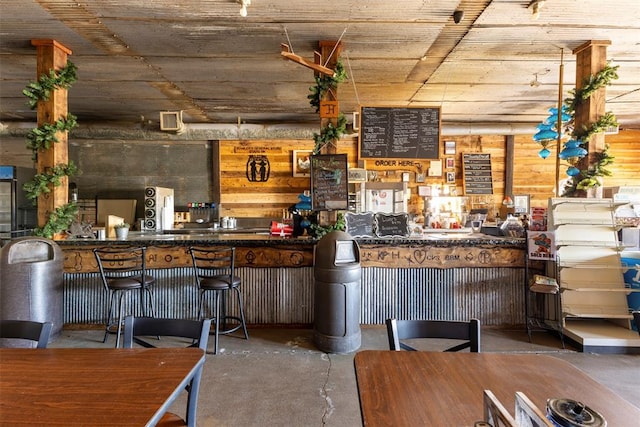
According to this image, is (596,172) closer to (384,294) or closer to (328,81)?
(384,294)

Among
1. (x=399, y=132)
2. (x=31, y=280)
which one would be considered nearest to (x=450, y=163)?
(x=399, y=132)

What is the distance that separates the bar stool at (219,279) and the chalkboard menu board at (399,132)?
2.33 metres

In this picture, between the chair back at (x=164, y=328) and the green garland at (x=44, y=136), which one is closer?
the chair back at (x=164, y=328)

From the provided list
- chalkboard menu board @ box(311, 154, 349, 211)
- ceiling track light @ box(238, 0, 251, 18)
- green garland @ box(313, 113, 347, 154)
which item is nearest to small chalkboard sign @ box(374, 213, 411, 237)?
chalkboard menu board @ box(311, 154, 349, 211)

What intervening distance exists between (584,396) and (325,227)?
3.07 metres

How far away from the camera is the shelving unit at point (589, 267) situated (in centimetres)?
387

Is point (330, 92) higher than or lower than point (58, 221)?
higher

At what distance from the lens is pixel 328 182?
414 cm

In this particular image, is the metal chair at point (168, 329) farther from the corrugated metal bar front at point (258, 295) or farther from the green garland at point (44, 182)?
the green garland at point (44, 182)

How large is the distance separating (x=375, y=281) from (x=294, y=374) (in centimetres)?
158

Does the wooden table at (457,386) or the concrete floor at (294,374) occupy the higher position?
the wooden table at (457,386)

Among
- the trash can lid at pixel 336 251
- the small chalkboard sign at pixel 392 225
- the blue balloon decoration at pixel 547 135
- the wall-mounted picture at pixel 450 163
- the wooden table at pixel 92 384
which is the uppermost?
the wall-mounted picture at pixel 450 163

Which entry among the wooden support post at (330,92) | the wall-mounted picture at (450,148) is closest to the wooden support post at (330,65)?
the wooden support post at (330,92)

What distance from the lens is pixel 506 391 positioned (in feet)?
4.32
